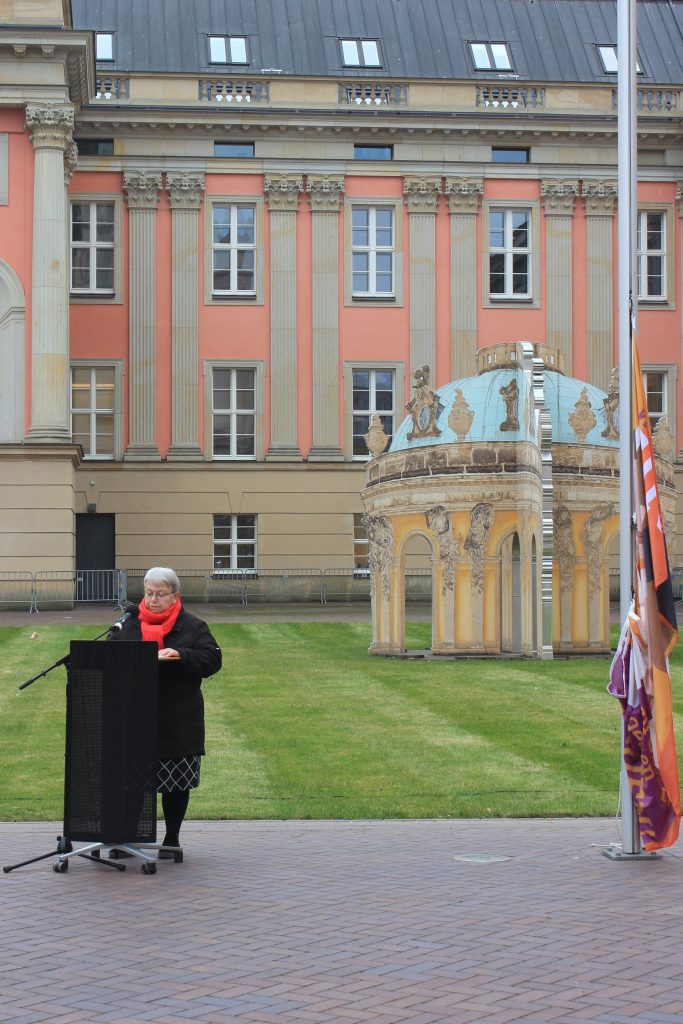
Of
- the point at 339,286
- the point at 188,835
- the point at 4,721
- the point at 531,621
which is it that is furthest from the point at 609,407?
the point at 339,286

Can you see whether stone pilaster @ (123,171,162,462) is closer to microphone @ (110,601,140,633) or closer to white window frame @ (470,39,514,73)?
white window frame @ (470,39,514,73)

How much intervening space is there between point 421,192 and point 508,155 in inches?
127

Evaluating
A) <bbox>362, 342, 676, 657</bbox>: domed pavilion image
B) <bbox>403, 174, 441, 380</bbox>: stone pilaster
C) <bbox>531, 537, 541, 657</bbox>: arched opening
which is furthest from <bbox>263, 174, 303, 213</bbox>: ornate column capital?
<bbox>531, 537, 541, 657</bbox>: arched opening

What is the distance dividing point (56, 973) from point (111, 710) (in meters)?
2.96

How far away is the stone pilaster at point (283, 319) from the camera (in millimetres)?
50594

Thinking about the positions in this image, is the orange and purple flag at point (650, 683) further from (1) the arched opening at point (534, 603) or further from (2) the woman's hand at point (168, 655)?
(1) the arched opening at point (534, 603)

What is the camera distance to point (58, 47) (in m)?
43.0

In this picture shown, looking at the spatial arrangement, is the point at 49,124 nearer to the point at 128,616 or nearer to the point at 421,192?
the point at 421,192

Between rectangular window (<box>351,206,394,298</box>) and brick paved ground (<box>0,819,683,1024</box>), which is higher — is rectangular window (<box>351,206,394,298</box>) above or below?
above

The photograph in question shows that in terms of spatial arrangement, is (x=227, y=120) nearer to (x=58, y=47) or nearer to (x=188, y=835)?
(x=58, y=47)

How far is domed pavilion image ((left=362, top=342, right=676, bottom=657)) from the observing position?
2733cm

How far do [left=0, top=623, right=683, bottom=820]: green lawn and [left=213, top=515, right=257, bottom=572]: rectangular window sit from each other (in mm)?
22513

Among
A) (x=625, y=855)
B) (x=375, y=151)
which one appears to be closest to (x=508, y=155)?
(x=375, y=151)

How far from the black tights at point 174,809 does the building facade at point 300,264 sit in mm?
38684
